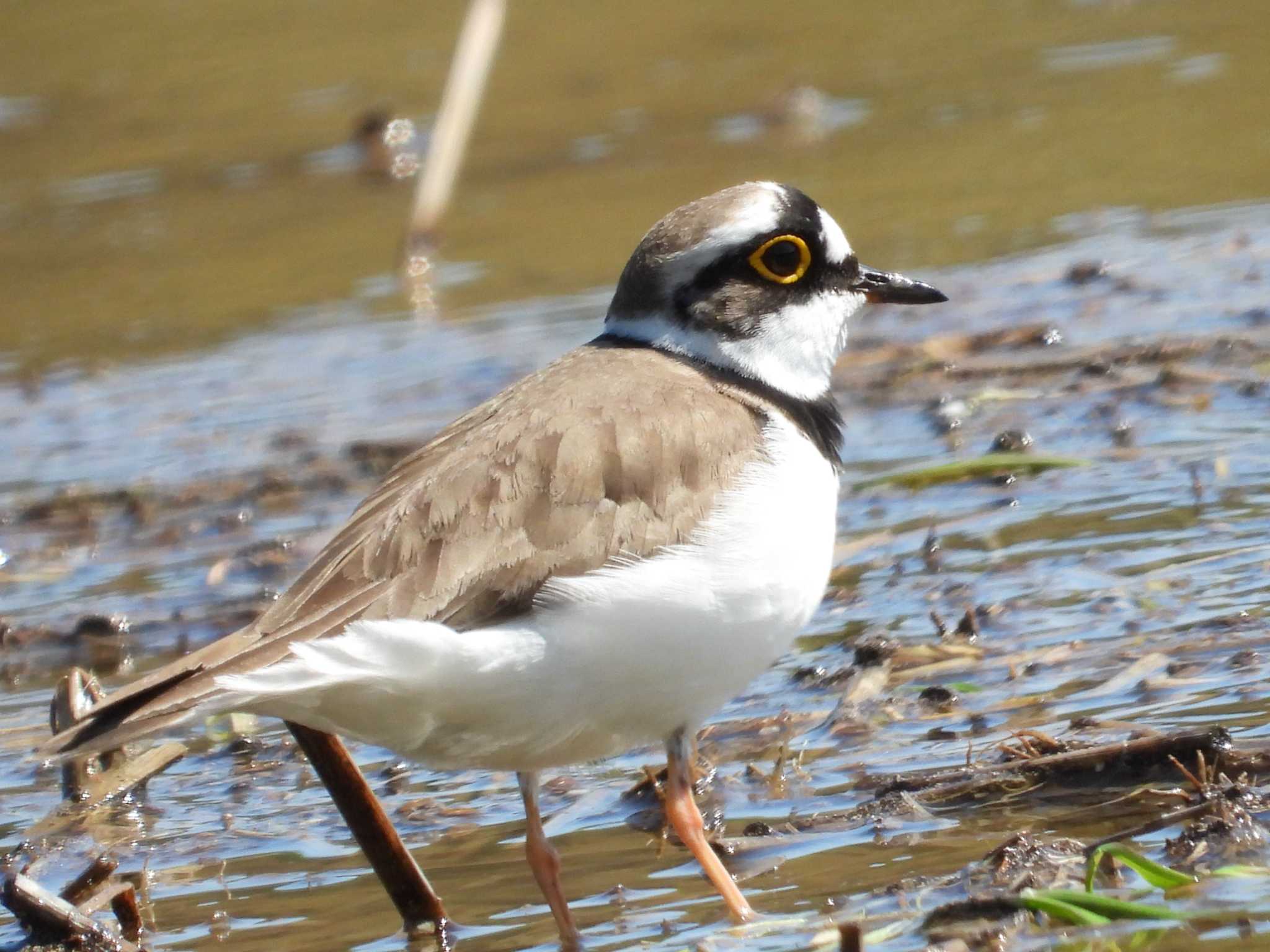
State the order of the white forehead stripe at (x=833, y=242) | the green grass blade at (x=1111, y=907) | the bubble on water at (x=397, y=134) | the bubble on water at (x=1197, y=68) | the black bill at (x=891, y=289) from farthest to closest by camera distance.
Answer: the bubble on water at (x=397, y=134)
the bubble on water at (x=1197, y=68)
the black bill at (x=891, y=289)
the white forehead stripe at (x=833, y=242)
the green grass blade at (x=1111, y=907)

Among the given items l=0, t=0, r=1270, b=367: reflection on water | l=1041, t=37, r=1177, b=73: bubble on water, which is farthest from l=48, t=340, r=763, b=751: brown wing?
l=1041, t=37, r=1177, b=73: bubble on water

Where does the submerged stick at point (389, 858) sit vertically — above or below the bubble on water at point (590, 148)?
below

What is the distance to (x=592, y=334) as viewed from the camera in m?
9.73

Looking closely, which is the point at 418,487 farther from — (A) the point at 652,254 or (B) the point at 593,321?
(B) the point at 593,321

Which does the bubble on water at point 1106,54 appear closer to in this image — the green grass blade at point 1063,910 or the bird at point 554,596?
the bird at point 554,596

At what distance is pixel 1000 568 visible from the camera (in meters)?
6.45

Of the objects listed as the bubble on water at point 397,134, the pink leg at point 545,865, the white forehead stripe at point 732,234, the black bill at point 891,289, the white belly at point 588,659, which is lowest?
the pink leg at point 545,865

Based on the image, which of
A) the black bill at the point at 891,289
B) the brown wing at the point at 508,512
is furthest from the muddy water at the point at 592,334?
the black bill at the point at 891,289

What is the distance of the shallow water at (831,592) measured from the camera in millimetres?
4840

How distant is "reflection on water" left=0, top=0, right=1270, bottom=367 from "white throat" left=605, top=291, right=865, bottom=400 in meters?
4.93

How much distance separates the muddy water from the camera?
511cm

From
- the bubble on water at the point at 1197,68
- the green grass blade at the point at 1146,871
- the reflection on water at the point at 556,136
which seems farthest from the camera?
the bubble on water at the point at 1197,68

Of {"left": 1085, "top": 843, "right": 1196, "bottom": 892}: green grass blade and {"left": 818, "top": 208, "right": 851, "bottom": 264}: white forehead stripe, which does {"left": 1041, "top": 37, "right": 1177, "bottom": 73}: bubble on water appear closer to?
{"left": 818, "top": 208, "right": 851, "bottom": 264}: white forehead stripe

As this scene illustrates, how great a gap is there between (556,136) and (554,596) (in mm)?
9922
